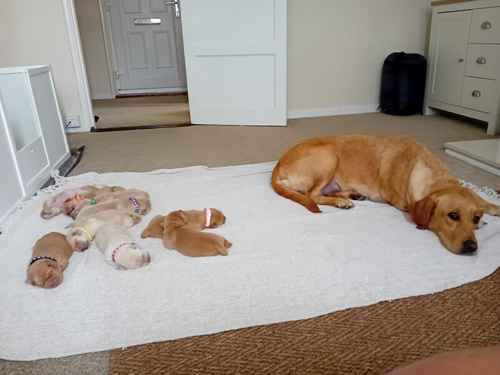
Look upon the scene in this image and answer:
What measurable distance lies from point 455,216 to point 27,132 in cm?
233

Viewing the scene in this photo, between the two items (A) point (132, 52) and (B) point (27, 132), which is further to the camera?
(A) point (132, 52)

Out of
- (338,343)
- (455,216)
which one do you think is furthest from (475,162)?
(338,343)

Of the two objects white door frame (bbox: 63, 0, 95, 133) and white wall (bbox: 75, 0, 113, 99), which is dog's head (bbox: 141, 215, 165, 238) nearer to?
white door frame (bbox: 63, 0, 95, 133)

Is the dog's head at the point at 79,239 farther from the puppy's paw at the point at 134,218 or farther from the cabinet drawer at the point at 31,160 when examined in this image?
the cabinet drawer at the point at 31,160

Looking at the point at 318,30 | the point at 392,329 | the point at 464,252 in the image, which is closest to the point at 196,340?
the point at 392,329

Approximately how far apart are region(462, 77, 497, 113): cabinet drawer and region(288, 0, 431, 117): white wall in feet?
3.20

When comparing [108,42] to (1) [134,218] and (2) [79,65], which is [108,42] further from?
(1) [134,218]

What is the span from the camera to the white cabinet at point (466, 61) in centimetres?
312

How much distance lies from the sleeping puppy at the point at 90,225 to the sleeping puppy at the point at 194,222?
12cm

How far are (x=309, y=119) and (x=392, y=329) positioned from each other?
3.14 metres

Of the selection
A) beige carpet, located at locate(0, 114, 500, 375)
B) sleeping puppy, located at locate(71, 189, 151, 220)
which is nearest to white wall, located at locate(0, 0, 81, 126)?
beige carpet, located at locate(0, 114, 500, 375)

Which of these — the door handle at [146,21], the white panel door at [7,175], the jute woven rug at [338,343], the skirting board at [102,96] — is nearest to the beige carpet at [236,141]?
the white panel door at [7,175]

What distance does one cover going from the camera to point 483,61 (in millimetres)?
3230

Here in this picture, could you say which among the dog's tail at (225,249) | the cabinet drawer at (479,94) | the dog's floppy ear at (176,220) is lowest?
the dog's tail at (225,249)
